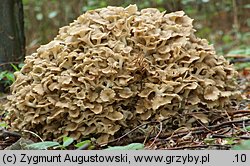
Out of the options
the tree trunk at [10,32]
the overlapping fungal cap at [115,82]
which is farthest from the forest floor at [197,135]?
the tree trunk at [10,32]

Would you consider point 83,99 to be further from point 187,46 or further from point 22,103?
point 187,46

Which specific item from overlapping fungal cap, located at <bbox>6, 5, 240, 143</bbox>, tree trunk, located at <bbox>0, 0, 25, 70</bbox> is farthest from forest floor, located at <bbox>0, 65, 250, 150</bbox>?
tree trunk, located at <bbox>0, 0, 25, 70</bbox>

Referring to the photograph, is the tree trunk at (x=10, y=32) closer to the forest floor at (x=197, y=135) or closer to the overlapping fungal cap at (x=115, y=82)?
the overlapping fungal cap at (x=115, y=82)

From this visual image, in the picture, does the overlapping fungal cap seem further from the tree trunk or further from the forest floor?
the tree trunk

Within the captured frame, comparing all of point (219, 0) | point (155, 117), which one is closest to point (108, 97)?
point (155, 117)

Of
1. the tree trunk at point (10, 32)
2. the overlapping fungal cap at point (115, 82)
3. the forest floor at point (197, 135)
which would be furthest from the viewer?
the tree trunk at point (10, 32)

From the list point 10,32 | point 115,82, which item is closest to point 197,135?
point 115,82

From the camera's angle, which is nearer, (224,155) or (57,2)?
(224,155)
